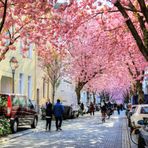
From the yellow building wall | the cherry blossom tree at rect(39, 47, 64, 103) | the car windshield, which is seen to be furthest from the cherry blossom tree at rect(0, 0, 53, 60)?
the cherry blossom tree at rect(39, 47, 64, 103)

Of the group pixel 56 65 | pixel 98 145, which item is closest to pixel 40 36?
pixel 98 145

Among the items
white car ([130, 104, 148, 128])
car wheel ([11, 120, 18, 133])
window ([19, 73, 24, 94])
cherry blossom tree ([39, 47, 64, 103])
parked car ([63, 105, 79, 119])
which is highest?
cherry blossom tree ([39, 47, 64, 103])

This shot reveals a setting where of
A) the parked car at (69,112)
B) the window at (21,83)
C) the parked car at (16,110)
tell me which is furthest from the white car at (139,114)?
the window at (21,83)

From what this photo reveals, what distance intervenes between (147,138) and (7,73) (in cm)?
2464

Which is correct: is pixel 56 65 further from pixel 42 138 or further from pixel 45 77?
pixel 42 138

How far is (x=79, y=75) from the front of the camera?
49156mm

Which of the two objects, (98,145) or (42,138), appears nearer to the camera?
(98,145)

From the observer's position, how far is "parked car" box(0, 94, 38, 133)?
2244 cm

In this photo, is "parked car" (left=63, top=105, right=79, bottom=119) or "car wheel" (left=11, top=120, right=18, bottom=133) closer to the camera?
"car wheel" (left=11, top=120, right=18, bottom=133)

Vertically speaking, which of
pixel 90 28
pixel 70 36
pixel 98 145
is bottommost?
pixel 98 145

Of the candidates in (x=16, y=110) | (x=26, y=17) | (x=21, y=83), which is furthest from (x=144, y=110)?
(x=21, y=83)

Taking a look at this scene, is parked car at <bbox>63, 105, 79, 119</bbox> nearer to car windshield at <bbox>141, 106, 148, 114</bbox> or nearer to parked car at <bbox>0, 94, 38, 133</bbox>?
parked car at <bbox>0, 94, 38, 133</bbox>

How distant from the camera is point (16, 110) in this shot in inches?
920

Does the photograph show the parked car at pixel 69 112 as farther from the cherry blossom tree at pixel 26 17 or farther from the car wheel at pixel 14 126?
the cherry blossom tree at pixel 26 17
